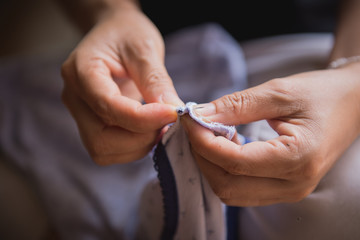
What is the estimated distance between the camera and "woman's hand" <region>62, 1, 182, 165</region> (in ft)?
1.50

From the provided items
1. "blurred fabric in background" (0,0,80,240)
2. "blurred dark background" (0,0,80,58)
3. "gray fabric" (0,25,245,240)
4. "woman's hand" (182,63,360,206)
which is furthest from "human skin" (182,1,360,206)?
"blurred dark background" (0,0,80,58)

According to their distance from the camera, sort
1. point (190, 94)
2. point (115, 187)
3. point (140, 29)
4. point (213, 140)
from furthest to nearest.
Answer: point (190, 94) < point (115, 187) < point (140, 29) < point (213, 140)

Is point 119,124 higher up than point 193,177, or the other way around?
point 119,124

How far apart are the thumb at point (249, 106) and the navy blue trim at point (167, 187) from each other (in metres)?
0.12

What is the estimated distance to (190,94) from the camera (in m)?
0.81

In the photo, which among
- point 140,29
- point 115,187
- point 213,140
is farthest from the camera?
point 115,187

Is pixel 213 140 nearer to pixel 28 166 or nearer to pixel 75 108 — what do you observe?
pixel 75 108

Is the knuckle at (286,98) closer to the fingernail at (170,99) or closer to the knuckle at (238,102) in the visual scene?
the knuckle at (238,102)

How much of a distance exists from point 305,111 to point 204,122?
0.18 m

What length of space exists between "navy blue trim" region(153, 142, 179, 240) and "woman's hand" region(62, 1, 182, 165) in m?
0.05

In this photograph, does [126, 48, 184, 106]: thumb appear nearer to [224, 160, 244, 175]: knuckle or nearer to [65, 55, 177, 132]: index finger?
[65, 55, 177, 132]: index finger

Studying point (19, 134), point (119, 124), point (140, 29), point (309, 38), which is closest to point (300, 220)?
point (119, 124)

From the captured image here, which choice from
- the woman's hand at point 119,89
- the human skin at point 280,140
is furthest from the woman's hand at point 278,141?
A: the woman's hand at point 119,89

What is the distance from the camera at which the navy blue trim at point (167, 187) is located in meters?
0.48
